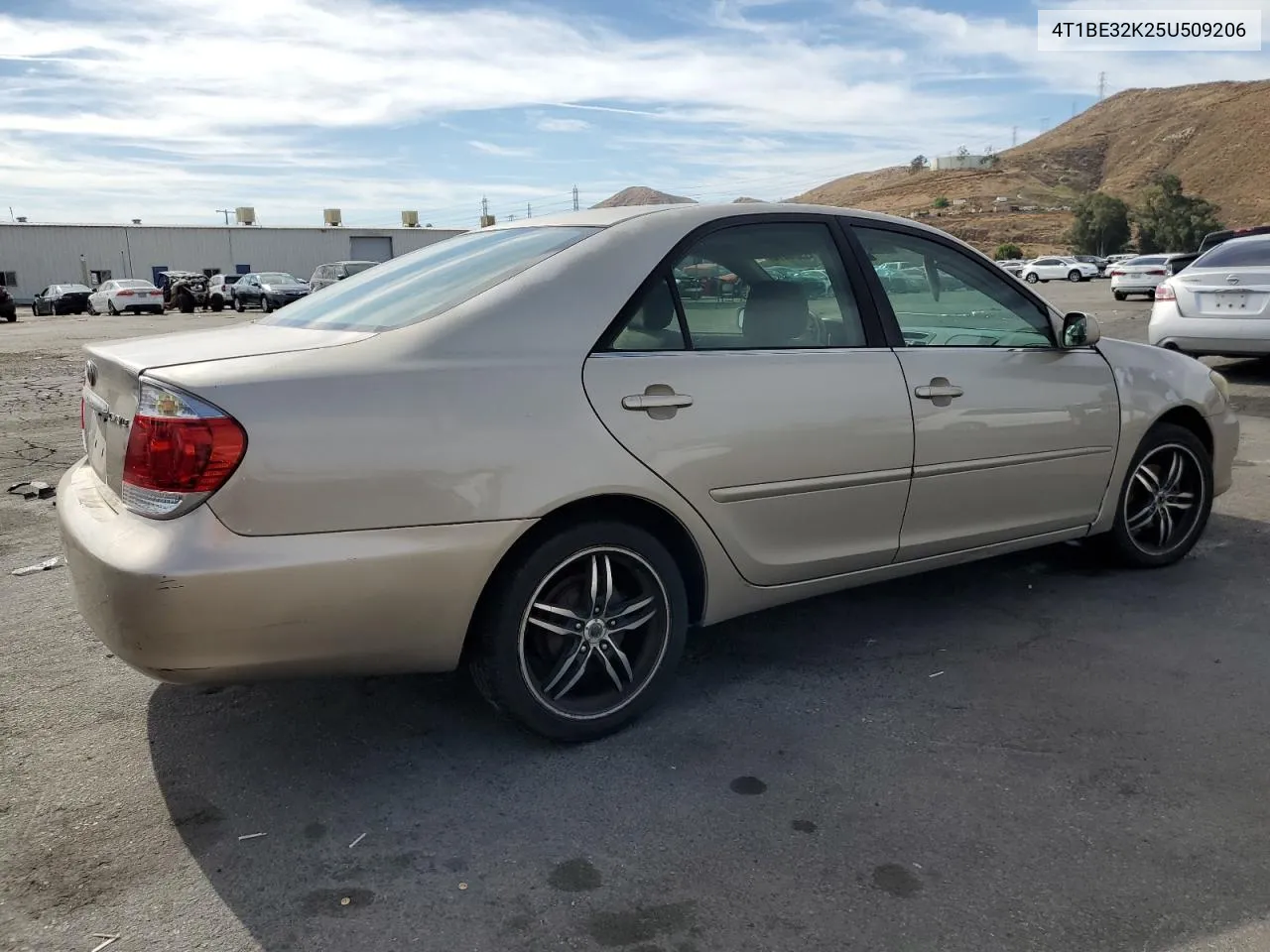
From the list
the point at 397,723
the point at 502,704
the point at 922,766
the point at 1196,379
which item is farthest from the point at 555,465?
the point at 1196,379

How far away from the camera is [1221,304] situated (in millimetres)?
9930

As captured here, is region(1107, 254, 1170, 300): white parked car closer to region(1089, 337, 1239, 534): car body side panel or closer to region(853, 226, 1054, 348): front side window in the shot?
region(1089, 337, 1239, 534): car body side panel

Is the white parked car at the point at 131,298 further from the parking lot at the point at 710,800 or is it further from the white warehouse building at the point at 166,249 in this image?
the parking lot at the point at 710,800

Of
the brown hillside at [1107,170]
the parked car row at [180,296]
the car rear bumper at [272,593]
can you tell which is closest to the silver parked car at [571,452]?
the car rear bumper at [272,593]

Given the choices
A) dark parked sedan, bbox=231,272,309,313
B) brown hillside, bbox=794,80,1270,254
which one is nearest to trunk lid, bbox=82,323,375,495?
dark parked sedan, bbox=231,272,309,313

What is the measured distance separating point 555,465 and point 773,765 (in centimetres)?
109

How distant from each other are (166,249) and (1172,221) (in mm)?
69011

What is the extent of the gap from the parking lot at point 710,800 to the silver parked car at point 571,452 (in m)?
0.34

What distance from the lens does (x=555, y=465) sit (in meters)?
2.93

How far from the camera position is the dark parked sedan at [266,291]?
3312cm

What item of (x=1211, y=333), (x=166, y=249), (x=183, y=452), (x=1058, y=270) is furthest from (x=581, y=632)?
(x=166, y=249)

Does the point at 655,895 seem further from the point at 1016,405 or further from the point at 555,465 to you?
the point at 1016,405

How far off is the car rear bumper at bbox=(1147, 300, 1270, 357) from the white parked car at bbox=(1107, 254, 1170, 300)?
20391 mm

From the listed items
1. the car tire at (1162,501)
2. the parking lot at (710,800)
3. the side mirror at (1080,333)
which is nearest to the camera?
the parking lot at (710,800)
